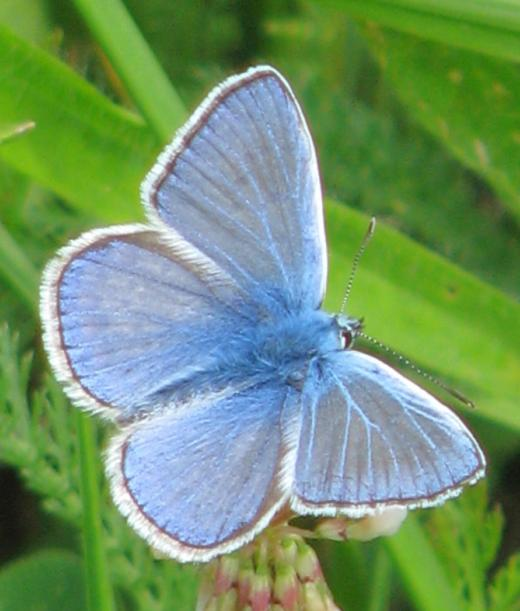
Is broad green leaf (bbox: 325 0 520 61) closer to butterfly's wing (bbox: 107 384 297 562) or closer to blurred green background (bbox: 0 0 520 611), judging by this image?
blurred green background (bbox: 0 0 520 611)

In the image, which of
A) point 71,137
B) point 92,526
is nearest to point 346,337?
point 92,526

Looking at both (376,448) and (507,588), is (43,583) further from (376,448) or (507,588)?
(376,448)

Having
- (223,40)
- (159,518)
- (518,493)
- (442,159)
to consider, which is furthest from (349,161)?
(159,518)

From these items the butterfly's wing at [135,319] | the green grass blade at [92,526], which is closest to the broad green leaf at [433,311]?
the butterfly's wing at [135,319]

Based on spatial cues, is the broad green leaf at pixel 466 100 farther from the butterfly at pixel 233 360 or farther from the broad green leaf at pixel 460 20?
the butterfly at pixel 233 360

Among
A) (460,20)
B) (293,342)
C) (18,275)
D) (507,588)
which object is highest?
(460,20)

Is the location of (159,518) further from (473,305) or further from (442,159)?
(442,159)
